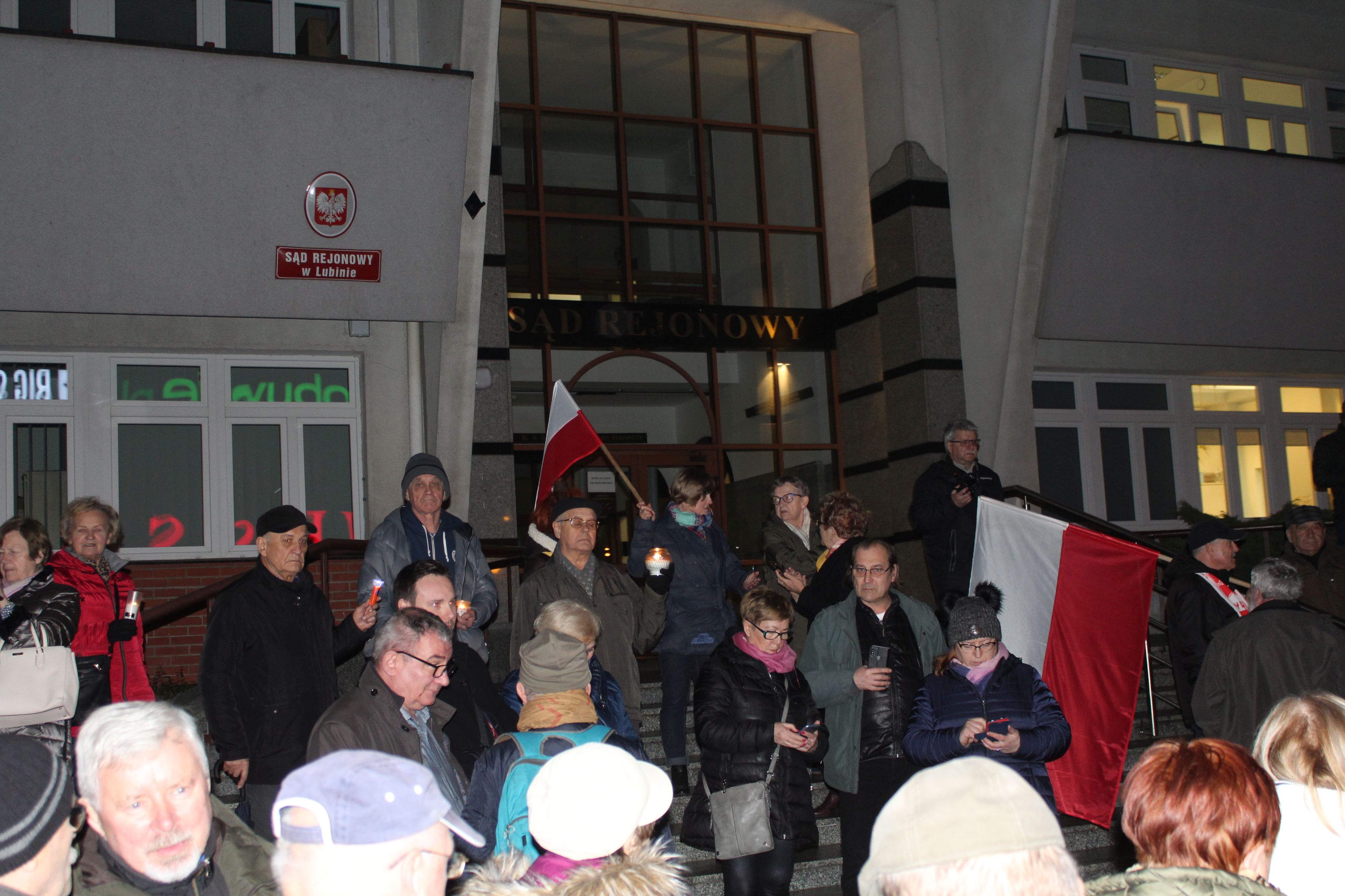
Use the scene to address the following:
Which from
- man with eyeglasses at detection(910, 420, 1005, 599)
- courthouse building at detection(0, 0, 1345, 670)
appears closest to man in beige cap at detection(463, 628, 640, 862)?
man with eyeglasses at detection(910, 420, 1005, 599)

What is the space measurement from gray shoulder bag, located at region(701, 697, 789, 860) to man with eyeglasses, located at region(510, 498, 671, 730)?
4.06 feet

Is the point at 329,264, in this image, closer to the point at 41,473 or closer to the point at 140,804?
the point at 41,473

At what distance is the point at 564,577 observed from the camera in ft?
21.0

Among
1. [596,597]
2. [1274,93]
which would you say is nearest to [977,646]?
[596,597]

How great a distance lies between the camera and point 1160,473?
1348 cm

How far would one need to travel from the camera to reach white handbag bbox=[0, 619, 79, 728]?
16.0ft

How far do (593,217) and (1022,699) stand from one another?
902 centimetres

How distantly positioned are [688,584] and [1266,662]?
3.05 metres

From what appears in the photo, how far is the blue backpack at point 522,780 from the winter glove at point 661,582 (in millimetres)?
2684

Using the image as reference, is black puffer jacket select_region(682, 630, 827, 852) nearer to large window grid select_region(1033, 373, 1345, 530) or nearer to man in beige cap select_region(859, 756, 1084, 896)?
man in beige cap select_region(859, 756, 1084, 896)

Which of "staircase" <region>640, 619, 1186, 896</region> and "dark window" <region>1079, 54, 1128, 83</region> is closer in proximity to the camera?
"staircase" <region>640, 619, 1186, 896</region>

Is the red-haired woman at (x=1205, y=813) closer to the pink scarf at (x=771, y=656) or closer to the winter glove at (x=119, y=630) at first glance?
the pink scarf at (x=771, y=656)

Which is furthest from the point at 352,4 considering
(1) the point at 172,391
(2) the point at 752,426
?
(2) the point at 752,426

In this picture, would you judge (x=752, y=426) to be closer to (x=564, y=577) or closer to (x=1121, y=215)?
(x=1121, y=215)
